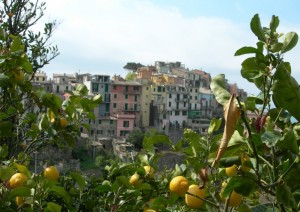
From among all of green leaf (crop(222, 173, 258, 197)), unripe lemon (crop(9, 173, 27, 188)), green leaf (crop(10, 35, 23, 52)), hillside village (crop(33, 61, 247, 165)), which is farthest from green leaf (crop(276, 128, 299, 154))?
hillside village (crop(33, 61, 247, 165))

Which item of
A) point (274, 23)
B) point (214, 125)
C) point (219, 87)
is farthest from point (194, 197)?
point (274, 23)

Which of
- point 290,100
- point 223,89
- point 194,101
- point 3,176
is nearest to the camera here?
point 290,100

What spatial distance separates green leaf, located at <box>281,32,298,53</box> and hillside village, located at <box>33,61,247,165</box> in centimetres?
3027

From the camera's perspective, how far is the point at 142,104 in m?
37.9

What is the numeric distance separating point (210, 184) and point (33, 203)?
0.62 m

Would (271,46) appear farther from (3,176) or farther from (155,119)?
(155,119)

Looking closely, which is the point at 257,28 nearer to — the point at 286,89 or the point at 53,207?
the point at 286,89

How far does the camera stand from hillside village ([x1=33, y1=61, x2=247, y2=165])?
3518 centimetres

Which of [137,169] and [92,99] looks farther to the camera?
[92,99]

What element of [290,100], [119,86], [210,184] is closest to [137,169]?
[210,184]

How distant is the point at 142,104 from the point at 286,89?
122 ft

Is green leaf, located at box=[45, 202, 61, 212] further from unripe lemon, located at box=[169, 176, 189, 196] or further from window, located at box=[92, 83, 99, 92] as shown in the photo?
window, located at box=[92, 83, 99, 92]

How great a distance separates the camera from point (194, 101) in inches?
1619

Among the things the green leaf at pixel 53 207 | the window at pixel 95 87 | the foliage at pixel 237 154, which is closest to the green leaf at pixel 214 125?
the foliage at pixel 237 154
